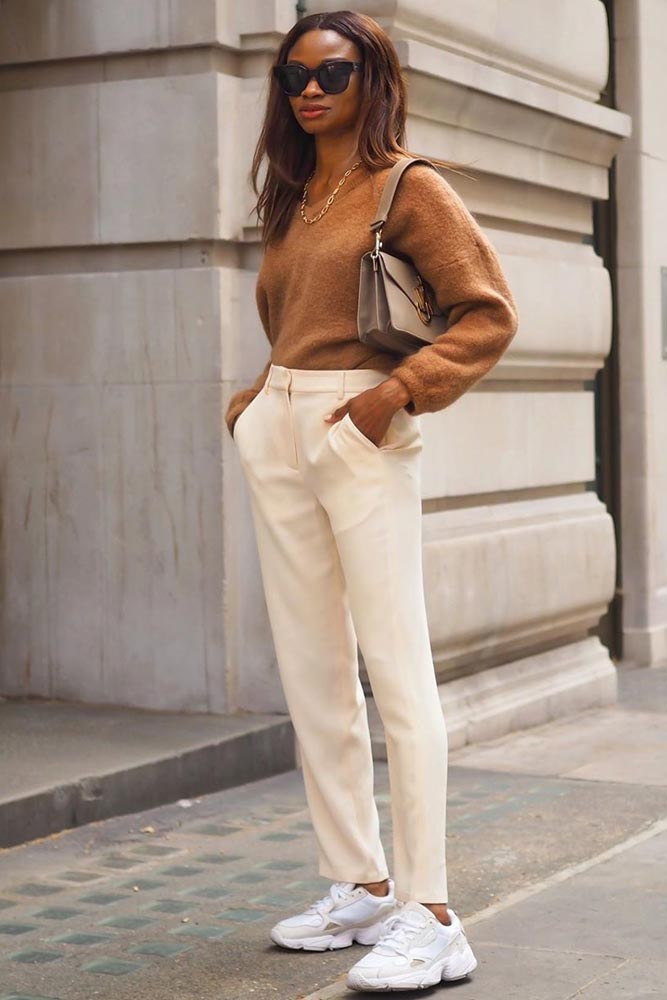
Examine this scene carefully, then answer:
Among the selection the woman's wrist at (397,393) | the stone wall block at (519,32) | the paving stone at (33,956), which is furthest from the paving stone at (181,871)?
the stone wall block at (519,32)

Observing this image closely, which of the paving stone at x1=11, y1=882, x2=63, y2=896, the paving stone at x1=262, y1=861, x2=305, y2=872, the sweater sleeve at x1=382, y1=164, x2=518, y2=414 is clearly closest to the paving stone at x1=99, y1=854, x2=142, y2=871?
the paving stone at x1=11, y1=882, x2=63, y2=896

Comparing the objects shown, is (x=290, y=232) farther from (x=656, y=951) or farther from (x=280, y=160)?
(x=656, y=951)

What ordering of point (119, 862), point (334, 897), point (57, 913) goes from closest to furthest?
point (334, 897) < point (57, 913) < point (119, 862)

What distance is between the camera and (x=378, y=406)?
3881 mm

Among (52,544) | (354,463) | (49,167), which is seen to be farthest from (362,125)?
(52,544)

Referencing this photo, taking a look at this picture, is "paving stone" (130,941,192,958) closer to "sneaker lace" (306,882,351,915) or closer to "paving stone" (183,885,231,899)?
"sneaker lace" (306,882,351,915)

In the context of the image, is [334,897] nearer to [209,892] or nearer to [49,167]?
[209,892]

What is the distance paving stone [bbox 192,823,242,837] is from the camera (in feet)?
18.1

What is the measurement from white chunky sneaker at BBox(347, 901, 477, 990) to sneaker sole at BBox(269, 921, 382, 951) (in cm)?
25

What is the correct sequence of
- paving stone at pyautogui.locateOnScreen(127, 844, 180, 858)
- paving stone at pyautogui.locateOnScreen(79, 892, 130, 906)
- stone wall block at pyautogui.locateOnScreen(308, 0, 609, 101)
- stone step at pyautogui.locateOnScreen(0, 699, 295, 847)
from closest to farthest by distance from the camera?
paving stone at pyautogui.locateOnScreen(79, 892, 130, 906) → paving stone at pyautogui.locateOnScreen(127, 844, 180, 858) → stone step at pyautogui.locateOnScreen(0, 699, 295, 847) → stone wall block at pyautogui.locateOnScreen(308, 0, 609, 101)

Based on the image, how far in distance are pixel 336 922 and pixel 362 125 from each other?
70.9 inches

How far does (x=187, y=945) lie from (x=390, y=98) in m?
2.00

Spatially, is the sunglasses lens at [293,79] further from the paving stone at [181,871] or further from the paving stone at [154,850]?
the paving stone at [154,850]

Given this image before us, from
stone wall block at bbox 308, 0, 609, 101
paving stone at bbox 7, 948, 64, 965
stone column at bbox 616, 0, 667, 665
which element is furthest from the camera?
stone column at bbox 616, 0, 667, 665
